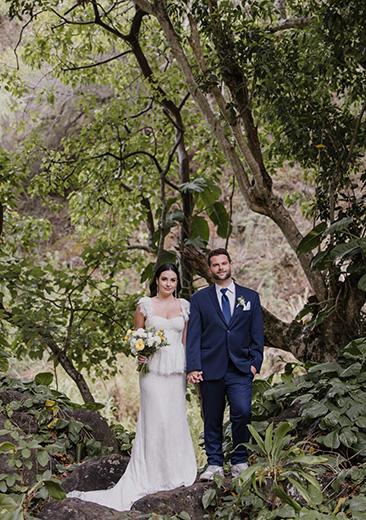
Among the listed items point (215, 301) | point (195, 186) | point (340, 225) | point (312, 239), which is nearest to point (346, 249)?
point (340, 225)

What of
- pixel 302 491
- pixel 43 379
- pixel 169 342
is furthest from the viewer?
pixel 43 379

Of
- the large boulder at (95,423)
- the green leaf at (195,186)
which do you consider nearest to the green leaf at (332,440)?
the large boulder at (95,423)

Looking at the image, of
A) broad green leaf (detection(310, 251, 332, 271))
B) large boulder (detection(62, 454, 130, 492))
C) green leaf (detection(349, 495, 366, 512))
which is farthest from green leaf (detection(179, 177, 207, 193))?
green leaf (detection(349, 495, 366, 512))

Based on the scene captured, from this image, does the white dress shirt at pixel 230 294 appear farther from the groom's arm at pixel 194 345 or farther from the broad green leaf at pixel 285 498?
the broad green leaf at pixel 285 498

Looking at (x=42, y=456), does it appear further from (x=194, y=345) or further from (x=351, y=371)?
(x=351, y=371)

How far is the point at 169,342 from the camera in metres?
3.65

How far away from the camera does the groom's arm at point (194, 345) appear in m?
3.44

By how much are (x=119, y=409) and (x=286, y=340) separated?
4331 mm

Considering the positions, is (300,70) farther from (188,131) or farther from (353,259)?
(188,131)

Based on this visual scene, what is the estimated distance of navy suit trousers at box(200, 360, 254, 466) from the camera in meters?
3.44

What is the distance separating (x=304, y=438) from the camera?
3.59 meters

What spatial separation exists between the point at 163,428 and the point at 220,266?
112 cm

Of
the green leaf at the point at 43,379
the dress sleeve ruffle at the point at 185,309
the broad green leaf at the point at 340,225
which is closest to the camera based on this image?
the dress sleeve ruffle at the point at 185,309

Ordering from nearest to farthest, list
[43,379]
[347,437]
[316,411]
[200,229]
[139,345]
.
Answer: [347,437]
[139,345]
[316,411]
[43,379]
[200,229]
